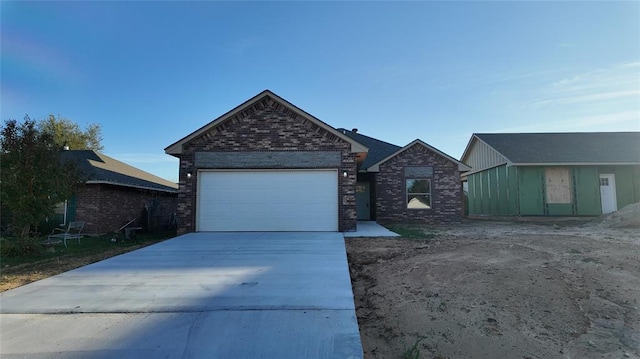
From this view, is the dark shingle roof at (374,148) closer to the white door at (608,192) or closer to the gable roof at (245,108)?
the gable roof at (245,108)

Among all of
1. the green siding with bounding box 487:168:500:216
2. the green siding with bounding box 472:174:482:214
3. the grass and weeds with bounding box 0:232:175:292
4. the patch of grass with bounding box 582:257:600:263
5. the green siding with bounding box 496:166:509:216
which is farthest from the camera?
the green siding with bounding box 472:174:482:214

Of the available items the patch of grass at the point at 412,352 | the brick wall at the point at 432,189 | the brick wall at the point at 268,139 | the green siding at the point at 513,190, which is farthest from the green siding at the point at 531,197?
the patch of grass at the point at 412,352

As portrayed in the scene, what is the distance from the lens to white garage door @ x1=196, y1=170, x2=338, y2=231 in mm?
12977

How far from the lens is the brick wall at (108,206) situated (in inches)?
550

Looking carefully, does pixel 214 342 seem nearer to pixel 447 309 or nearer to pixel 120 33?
pixel 447 309

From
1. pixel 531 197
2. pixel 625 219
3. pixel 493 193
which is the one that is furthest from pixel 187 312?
pixel 493 193

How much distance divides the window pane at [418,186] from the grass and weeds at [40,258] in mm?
12799

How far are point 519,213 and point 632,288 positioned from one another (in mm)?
14621

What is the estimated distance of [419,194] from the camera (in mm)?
17625

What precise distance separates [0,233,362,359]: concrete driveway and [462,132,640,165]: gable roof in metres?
15.7

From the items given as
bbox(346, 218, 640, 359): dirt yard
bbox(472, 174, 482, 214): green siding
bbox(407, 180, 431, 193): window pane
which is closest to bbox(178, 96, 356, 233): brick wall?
bbox(407, 180, 431, 193): window pane

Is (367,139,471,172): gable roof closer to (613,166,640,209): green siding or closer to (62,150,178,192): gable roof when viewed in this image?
(613,166,640,209): green siding

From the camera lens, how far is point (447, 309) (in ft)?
14.8

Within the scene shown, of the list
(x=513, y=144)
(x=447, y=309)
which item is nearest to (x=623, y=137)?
(x=513, y=144)
